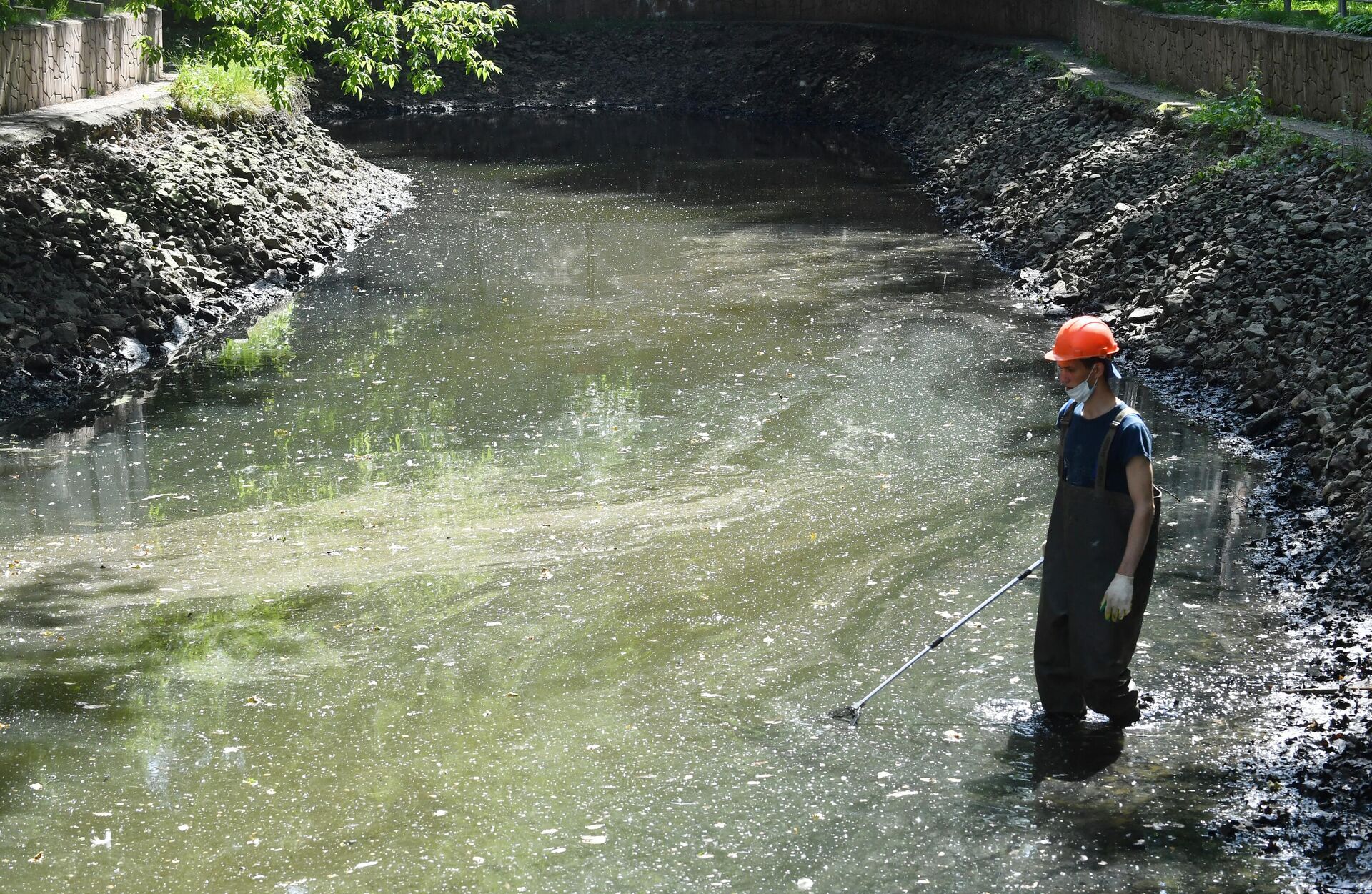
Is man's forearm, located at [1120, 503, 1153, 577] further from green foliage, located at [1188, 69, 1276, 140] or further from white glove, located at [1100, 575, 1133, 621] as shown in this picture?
green foliage, located at [1188, 69, 1276, 140]

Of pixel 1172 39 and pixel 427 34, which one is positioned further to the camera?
pixel 1172 39

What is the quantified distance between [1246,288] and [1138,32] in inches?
499

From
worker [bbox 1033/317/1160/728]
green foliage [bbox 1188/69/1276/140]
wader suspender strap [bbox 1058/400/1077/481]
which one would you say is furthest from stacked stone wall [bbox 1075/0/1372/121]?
worker [bbox 1033/317/1160/728]

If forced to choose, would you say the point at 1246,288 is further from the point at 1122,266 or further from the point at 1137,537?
the point at 1137,537

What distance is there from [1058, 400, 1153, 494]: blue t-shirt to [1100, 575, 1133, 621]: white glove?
0.42 m

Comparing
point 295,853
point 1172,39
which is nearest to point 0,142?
point 295,853

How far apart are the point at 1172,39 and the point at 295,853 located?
69.0 ft

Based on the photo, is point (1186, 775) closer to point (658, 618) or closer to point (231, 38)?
point (658, 618)

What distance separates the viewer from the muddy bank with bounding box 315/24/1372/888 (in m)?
6.77

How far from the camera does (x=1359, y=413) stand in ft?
34.8

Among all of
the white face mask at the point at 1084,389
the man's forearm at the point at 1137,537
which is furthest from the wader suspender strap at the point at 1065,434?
the man's forearm at the point at 1137,537

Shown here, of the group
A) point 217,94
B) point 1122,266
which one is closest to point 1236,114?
point 1122,266

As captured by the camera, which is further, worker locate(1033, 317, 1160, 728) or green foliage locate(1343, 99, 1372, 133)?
green foliage locate(1343, 99, 1372, 133)

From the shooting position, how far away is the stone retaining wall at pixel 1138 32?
17.2 m
